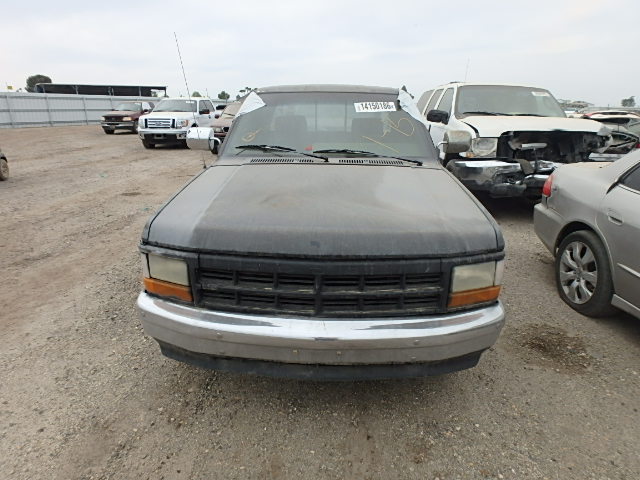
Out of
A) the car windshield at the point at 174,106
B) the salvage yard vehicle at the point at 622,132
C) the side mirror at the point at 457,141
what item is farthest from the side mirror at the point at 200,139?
the car windshield at the point at 174,106

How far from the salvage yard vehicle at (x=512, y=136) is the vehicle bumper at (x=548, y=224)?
5.54ft

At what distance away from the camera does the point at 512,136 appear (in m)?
6.07

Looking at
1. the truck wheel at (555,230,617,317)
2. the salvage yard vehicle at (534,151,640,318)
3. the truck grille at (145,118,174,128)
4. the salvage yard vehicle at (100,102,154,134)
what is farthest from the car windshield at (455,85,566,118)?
the salvage yard vehicle at (100,102,154,134)

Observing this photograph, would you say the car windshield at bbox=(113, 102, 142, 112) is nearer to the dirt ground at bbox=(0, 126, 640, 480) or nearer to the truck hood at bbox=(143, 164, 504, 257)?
the dirt ground at bbox=(0, 126, 640, 480)

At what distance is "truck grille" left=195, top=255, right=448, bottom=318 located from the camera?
6.52ft

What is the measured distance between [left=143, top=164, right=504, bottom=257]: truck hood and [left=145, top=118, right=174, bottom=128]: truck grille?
13.5m

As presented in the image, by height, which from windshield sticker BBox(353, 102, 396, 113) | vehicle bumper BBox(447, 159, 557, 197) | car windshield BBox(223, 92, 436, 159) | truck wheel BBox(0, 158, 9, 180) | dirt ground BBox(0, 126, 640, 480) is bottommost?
dirt ground BBox(0, 126, 640, 480)

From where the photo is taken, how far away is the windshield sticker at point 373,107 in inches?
137

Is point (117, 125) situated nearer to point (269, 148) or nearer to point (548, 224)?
point (269, 148)

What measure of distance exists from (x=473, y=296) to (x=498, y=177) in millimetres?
4235

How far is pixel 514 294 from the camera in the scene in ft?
12.8

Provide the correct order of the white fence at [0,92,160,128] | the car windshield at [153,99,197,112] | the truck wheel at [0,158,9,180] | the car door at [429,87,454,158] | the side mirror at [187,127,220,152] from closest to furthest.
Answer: the side mirror at [187,127,220,152]
the car door at [429,87,454,158]
the truck wheel at [0,158,9,180]
the car windshield at [153,99,197,112]
the white fence at [0,92,160,128]

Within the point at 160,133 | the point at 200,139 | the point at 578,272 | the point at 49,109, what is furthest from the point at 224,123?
the point at 49,109

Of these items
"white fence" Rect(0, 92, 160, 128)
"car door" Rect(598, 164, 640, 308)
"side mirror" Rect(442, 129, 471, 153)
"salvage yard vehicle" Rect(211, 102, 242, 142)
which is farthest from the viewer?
"white fence" Rect(0, 92, 160, 128)
